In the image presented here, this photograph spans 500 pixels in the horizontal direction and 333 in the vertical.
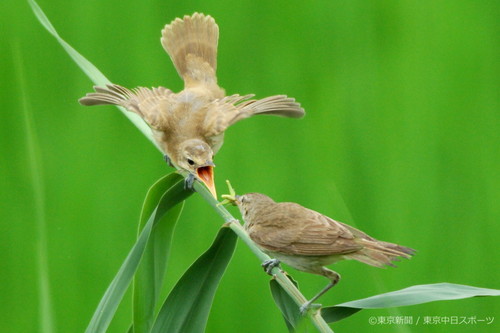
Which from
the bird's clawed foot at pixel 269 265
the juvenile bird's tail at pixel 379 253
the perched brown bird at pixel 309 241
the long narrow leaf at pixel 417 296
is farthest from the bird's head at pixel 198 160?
the long narrow leaf at pixel 417 296

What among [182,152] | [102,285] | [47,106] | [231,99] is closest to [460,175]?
[231,99]

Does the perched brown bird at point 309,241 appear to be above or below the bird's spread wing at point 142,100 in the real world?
below

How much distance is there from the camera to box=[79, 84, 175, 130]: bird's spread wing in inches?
94.0

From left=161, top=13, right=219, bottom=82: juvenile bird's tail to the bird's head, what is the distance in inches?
23.1

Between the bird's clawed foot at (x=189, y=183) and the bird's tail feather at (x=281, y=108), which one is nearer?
the bird's clawed foot at (x=189, y=183)

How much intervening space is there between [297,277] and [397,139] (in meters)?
0.66

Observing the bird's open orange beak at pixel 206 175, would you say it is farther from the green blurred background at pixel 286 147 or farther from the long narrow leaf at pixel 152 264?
the green blurred background at pixel 286 147

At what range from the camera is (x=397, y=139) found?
3.09 m

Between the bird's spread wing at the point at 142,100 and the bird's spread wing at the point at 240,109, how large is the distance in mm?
150

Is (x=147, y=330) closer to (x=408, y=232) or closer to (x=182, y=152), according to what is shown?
(x=182, y=152)

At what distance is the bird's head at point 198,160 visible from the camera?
2379mm

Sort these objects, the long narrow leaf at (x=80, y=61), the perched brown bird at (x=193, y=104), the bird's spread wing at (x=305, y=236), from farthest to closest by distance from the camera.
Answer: the perched brown bird at (x=193, y=104), the long narrow leaf at (x=80, y=61), the bird's spread wing at (x=305, y=236)

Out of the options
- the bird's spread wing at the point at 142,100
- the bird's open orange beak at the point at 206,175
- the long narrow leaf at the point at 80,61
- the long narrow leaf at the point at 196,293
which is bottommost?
the long narrow leaf at the point at 196,293

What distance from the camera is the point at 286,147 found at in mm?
3121
